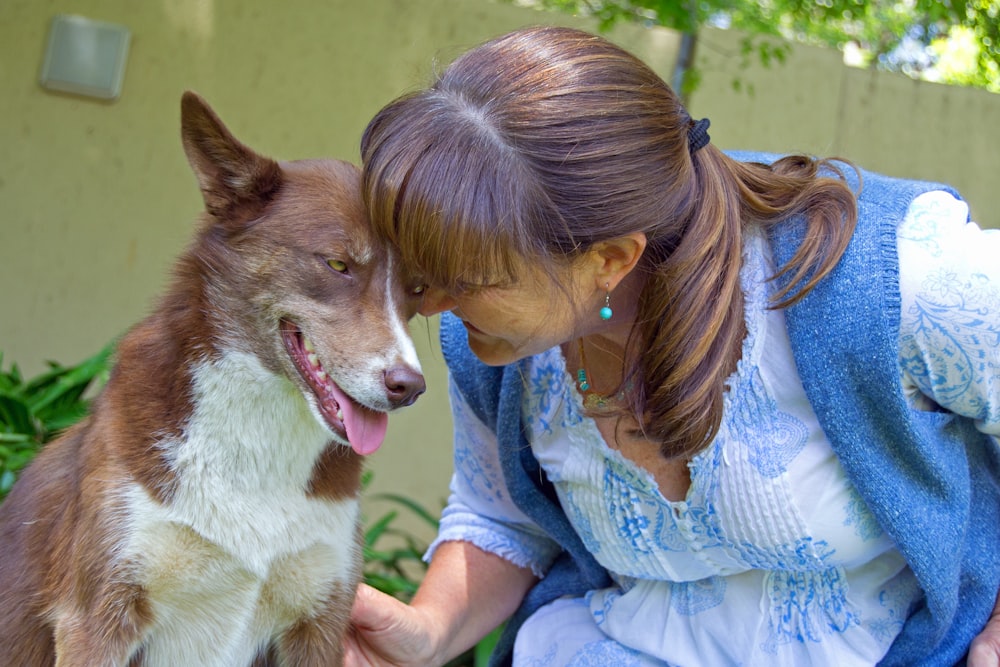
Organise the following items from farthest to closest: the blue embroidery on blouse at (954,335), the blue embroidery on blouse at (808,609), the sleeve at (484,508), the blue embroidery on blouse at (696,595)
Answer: the sleeve at (484,508)
the blue embroidery on blouse at (696,595)
the blue embroidery on blouse at (808,609)
the blue embroidery on blouse at (954,335)

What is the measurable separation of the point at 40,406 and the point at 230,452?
2049mm

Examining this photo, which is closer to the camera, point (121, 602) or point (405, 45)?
point (121, 602)

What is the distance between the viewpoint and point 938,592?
6.99 ft

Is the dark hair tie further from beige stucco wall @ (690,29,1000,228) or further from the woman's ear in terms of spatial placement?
beige stucco wall @ (690,29,1000,228)

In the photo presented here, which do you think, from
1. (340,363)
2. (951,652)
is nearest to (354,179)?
(340,363)

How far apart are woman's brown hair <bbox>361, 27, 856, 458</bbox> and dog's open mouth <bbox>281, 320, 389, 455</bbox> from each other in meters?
0.29

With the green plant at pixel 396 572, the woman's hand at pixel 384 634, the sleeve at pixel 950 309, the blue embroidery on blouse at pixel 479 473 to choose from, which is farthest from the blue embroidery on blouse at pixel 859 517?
the green plant at pixel 396 572

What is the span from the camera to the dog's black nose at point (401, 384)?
204cm

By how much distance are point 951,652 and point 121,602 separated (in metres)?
1.70

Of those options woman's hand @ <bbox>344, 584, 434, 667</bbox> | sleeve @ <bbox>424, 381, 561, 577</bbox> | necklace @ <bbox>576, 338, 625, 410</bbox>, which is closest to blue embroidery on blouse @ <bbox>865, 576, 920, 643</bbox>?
necklace @ <bbox>576, 338, 625, 410</bbox>

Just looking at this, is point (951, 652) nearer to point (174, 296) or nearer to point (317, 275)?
point (317, 275)

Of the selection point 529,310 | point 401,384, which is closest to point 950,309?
point 529,310

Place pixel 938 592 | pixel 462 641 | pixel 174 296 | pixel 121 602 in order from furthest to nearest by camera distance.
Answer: pixel 462 641
pixel 174 296
pixel 938 592
pixel 121 602

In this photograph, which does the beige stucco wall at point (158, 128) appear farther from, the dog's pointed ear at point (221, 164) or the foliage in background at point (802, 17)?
the dog's pointed ear at point (221, 164)
